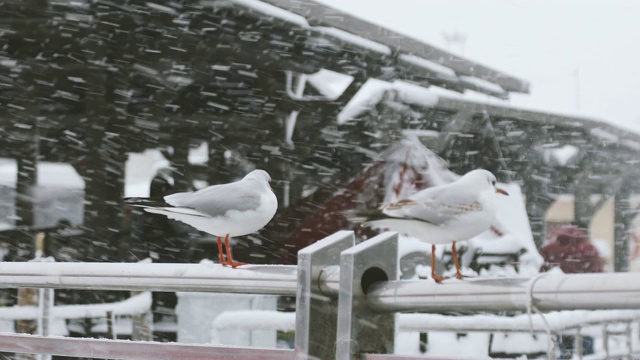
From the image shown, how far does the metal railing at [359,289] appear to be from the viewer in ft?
2.77

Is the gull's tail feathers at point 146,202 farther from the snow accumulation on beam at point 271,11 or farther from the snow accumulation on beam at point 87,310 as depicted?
the snow accumulation on beam at point 271,11

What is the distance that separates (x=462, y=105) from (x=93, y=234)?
2.99m

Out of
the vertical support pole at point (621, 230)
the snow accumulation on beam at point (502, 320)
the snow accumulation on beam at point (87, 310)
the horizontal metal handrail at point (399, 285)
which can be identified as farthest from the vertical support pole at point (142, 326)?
the vertical support pole at point (621, 230)

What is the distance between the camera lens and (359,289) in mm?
1006

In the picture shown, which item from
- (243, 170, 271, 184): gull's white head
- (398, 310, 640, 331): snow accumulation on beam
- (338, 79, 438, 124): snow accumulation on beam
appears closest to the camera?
(243, 170, 271, 184): gull's white head

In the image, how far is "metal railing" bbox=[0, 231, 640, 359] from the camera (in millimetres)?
846

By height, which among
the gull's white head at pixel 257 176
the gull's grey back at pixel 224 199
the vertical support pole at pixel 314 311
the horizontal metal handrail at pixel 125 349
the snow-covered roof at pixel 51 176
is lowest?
the horizontal metal handrail at pixel 125 349

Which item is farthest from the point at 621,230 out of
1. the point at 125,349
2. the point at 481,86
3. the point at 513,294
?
the point at 513,294

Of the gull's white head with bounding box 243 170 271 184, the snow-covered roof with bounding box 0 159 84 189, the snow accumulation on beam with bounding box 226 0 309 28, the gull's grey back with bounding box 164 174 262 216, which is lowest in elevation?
the gull's grey back with bounding box 164 174 262 216

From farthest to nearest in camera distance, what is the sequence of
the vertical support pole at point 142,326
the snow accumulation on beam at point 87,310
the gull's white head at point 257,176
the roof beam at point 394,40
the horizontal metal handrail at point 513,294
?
the roof beam at point 394,40 → the vertical support pole at point 142,326 → the snow accumulation on beam at point 87,310 → the gull's white head at point 257,176 → the horizontal metal handrail at point 513,294

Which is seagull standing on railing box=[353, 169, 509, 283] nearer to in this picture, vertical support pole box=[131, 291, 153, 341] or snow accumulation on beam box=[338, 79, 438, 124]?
vertical support pole box=[131, 291, 153, 341]

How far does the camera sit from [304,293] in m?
1.03

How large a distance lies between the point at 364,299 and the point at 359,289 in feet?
0.05

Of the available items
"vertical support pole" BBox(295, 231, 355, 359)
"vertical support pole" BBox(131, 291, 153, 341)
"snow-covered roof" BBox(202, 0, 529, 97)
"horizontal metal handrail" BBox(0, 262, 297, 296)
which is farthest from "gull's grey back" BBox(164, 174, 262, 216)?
"snow-covered roof" BBox(202, 0, 529, 97)
